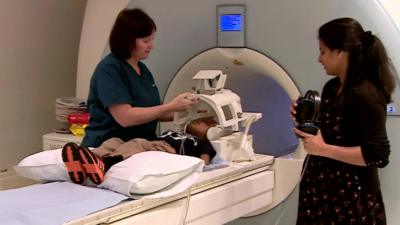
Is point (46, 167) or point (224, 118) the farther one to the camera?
point (224, 118)

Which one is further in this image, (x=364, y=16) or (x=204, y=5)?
(x=204, y=5)

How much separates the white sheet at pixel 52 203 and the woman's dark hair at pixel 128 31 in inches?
22.4

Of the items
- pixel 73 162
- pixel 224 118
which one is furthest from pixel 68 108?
pixel 73 162

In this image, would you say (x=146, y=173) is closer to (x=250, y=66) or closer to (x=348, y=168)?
(x=348, y=168)

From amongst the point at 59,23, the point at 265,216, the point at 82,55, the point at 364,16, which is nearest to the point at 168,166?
the point at 265,216

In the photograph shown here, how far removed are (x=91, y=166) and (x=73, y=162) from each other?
5 cm

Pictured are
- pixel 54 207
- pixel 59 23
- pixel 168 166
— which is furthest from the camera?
pixel 59 23

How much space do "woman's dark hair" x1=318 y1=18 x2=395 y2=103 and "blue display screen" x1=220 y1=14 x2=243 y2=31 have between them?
2.23 ft

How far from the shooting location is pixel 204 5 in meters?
2.51

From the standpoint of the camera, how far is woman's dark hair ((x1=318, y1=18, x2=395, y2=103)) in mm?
1772

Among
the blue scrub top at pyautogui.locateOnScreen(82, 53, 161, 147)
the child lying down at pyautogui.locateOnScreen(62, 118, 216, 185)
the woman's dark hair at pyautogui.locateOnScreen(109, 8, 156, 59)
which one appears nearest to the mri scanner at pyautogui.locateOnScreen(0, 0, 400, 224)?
the child lying down at pyautogui.locateOnScreen(62, 118, 216, 185)

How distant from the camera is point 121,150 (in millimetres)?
1917

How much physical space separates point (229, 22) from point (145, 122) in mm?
633

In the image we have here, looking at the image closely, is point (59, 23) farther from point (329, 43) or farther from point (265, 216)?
point (329, 43)
